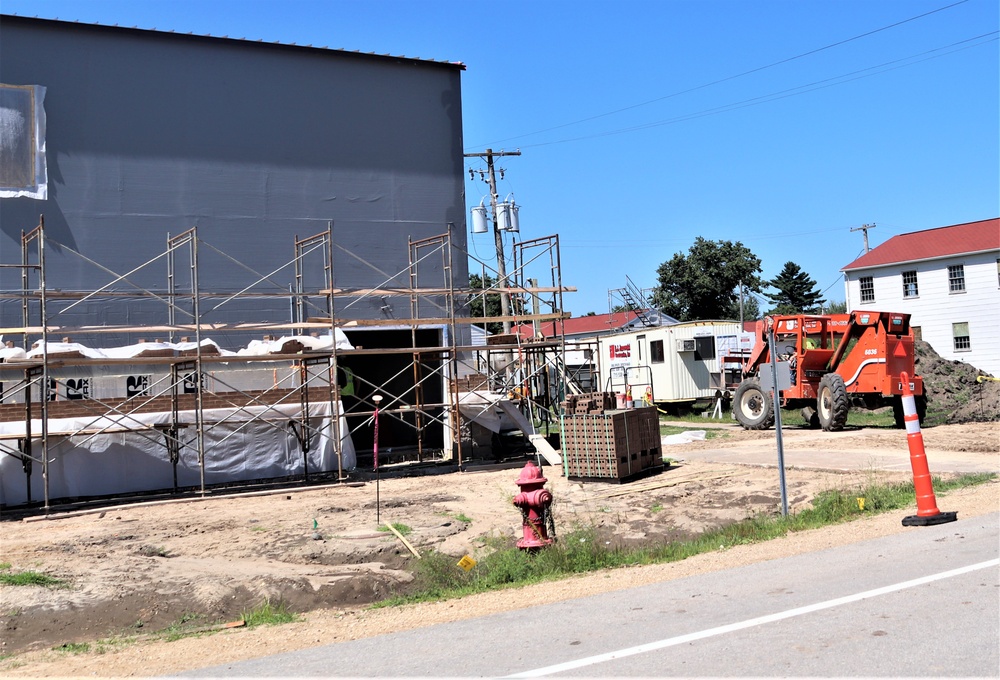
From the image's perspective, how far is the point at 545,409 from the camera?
2180 centimetres

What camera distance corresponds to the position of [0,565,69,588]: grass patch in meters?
9.49

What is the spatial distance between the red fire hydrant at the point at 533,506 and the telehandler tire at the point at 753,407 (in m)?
16.1

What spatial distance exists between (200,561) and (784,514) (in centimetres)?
735

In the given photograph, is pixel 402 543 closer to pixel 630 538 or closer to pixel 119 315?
pixel 630 538

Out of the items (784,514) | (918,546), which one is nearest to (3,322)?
(784,514)

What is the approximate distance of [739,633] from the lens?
632 cm

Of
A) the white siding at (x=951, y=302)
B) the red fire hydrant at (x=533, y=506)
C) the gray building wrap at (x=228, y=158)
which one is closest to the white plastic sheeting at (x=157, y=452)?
the gray building wrap at (x=228, y=158)

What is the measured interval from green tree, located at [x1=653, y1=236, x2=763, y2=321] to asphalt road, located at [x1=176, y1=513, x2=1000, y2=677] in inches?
2203

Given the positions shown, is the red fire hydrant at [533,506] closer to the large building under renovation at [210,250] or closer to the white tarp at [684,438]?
the large building under renovation at [210,250]

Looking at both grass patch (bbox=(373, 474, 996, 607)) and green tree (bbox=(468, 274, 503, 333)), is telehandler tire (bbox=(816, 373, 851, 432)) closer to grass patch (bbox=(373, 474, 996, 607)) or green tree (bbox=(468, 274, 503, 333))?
green tree (bbox=(468, 274, 503, 333))

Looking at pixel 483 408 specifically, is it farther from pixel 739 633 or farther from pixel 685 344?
pixel 739 633

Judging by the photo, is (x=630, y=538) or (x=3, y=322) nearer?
(x=630, y=538)

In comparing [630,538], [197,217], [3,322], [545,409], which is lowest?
[630,538]

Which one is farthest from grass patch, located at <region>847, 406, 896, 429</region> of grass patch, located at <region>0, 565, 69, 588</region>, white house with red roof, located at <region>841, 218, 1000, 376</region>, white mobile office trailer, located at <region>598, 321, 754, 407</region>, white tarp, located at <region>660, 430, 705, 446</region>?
grass patch, located at <region>0, 565, 69, 588</region>
